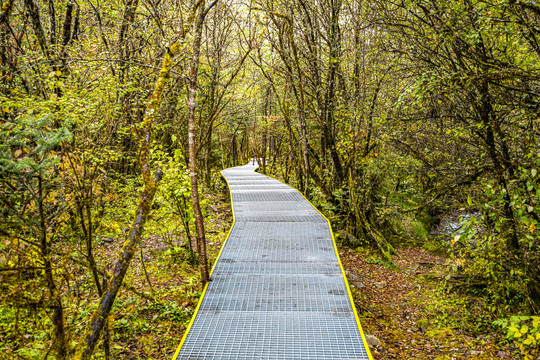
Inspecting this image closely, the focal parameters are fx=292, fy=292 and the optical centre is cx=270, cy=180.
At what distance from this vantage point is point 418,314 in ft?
16.7

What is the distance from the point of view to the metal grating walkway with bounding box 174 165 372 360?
9.59 ft

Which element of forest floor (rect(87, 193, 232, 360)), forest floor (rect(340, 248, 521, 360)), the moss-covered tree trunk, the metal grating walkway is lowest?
forest floor (rect(340, 248, 521, 360))

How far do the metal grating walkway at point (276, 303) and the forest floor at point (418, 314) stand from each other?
1.28m

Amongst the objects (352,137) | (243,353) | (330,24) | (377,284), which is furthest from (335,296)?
(330,24)

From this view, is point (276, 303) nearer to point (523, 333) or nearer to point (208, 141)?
point (523, 333)

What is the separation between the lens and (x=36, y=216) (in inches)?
94.0

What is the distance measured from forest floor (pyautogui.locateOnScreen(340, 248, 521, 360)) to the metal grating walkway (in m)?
1.28

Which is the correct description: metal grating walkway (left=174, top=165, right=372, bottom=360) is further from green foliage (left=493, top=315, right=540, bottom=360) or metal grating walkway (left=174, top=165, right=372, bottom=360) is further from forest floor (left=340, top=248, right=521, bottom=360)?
green foliage (left=493, top=315, right=540, bottom=360)

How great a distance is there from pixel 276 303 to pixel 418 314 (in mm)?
3001

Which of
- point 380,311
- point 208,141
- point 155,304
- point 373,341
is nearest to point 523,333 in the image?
point 373,341

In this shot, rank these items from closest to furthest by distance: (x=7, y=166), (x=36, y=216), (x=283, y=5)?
1. (x=7, y=166)
2. (x=36, y=216)
3. (x=283, y=5)

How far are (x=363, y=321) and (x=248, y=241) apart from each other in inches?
93.7

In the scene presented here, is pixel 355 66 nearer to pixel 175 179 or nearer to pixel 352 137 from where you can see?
pixel 352 137


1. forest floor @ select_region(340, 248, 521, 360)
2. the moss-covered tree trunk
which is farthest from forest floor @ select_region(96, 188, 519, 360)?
the moss-covered tree trunk
